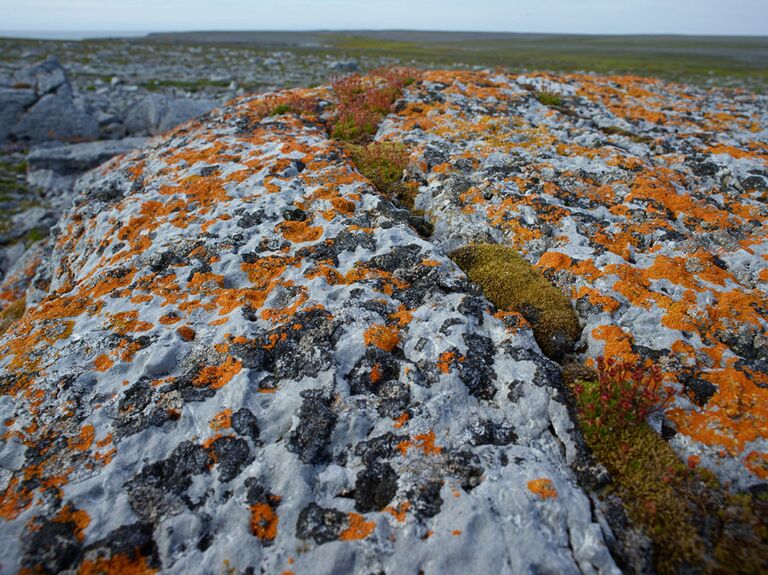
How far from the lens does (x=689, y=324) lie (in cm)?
570

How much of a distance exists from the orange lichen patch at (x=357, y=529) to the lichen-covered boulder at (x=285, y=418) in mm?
16

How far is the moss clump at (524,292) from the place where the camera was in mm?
5957

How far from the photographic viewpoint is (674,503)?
404cm

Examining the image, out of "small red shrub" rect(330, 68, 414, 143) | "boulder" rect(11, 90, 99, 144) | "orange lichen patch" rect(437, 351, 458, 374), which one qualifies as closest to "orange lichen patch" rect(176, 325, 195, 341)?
"orange lichen patch" rect(437, 351, 458, 374)

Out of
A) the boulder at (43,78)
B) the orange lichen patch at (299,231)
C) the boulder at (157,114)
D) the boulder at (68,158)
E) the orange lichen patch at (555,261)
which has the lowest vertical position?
the boulder at (68,158)

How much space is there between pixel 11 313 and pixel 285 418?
9.62 metres

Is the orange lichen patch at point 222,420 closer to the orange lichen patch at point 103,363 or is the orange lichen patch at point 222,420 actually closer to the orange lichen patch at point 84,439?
the orange lichen patch at point 84,439

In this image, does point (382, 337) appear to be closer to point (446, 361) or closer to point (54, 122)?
point (446, 361)

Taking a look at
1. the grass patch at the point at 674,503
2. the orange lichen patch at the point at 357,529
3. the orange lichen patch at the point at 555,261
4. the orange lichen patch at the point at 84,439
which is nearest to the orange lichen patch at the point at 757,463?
the grass patch at the point at 674,503

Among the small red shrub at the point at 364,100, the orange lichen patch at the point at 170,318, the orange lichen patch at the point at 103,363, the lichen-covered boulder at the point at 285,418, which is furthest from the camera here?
the small red shrub at the point at 364,100

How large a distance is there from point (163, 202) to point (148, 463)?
6147 mm

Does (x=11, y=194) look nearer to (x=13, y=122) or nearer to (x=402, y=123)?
(x=13, y=122)

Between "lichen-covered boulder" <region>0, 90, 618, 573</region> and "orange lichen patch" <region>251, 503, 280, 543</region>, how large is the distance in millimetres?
18

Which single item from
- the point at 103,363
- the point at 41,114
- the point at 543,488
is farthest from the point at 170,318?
the point at 41,114
